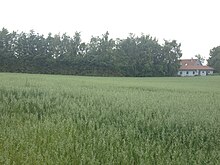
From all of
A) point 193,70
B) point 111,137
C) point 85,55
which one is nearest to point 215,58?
point 193,70

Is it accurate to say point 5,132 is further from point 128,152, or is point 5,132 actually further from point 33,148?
point 128,152

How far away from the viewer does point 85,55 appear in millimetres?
67312

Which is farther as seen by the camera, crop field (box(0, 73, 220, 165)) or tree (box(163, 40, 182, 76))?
tree (box(163, 40, 182, 76))

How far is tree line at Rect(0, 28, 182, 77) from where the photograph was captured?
63312 millimetres

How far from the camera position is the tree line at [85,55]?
63312mm

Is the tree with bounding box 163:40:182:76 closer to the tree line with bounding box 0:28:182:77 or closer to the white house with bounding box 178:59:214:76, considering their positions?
the tree line with bounding box 0:28:182:77

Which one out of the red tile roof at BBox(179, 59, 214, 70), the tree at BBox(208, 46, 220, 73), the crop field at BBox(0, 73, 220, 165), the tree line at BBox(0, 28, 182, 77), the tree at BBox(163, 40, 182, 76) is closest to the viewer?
the crop field at BBox(0, 73, 220, 165)

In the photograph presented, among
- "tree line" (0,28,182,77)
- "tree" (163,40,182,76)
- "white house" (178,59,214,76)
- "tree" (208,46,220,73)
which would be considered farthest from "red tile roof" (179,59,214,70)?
"tree line" (0,28,182,77)

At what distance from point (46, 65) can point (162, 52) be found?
28.5m

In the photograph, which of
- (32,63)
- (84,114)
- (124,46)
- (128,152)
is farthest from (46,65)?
(128,152)

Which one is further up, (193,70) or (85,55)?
(85,55)

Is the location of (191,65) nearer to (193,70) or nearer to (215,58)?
(193,70)

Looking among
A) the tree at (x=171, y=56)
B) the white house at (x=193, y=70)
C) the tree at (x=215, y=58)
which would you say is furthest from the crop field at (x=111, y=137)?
the white house at (x=193, y=70)

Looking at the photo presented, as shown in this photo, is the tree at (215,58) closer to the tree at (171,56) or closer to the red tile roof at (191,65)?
the red tile roof at (191,65)
